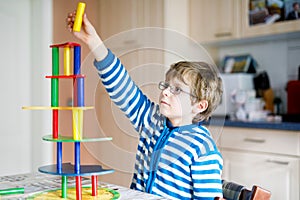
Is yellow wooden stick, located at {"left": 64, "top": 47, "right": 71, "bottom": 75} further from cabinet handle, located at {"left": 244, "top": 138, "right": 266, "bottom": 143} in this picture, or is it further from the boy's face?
cabinet handle, located at {"left": 244, "top": 138, "right": 266, "bottom": 143}

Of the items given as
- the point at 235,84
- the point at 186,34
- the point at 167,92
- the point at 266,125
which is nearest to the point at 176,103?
the point at 167,92

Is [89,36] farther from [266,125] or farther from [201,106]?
[266,125]

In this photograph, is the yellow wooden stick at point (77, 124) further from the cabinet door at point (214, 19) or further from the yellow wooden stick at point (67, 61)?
the cabinet door at point (214, 19)

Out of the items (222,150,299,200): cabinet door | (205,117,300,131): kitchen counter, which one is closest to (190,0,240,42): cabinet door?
(205,117,300,131): kitchen counter

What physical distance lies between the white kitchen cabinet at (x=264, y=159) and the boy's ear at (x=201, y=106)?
133 cm

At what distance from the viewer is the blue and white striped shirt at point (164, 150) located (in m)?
0.95

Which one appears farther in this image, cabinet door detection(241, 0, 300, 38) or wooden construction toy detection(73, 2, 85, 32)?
cabinet door detection(241, 0, 300, 38)

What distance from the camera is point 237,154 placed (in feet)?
8.14

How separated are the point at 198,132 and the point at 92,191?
0.27 meters

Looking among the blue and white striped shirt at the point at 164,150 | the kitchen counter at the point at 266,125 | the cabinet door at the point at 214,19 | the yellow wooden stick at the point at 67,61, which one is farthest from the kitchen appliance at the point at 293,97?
the yellow wooden stick at the point at 67,61

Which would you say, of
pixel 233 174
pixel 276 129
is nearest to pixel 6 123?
pixel 233 174

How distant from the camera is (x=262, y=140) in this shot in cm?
235

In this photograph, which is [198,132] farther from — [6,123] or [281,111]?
[6,123]

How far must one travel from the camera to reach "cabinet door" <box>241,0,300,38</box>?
243cm
